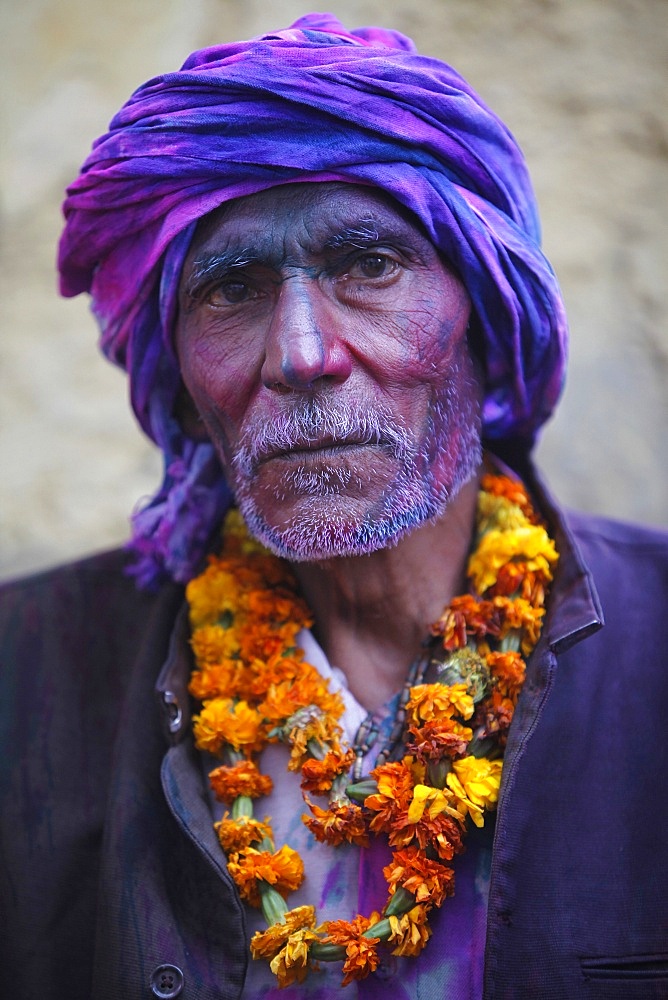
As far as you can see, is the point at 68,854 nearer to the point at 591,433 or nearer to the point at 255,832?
the point at 255,832

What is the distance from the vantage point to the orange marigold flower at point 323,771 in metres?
1.82

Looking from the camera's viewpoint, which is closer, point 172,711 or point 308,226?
point 308,226

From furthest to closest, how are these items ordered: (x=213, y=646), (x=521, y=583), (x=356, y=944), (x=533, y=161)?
(x=533, y=161) → (x=213, y=646) → (x=521, y=583) → (x=356, y=944)

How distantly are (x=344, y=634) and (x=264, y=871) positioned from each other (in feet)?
1.87

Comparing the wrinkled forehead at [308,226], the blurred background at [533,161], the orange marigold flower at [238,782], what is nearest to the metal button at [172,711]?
the orange marigold flower at [238,782]

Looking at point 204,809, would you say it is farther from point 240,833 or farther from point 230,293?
point 230,293

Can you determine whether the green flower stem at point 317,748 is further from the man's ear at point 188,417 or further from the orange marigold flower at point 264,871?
the man's ear at point 188,417

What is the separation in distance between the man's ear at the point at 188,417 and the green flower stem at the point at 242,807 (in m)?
0.86

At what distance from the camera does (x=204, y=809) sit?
6.10ft

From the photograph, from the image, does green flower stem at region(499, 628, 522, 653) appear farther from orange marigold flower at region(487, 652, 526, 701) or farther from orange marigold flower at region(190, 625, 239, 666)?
orange marigold flower at region(190, 625, 239, 666)

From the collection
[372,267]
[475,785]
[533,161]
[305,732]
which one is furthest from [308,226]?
[533,161]

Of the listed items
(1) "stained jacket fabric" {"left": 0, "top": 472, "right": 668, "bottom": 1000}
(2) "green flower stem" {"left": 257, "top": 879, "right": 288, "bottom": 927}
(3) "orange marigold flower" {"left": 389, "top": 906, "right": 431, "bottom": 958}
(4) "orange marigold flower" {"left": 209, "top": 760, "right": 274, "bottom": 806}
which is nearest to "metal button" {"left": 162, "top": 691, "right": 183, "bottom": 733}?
(1) "stained jacket fabric" {"left": 0, "top": 472, "right": 668, "bottom": 1000}

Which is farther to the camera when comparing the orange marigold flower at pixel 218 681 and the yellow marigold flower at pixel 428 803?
the orange marigold flower at pixel 218 681

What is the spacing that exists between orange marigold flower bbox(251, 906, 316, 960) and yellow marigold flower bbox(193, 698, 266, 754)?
1.14 ft
